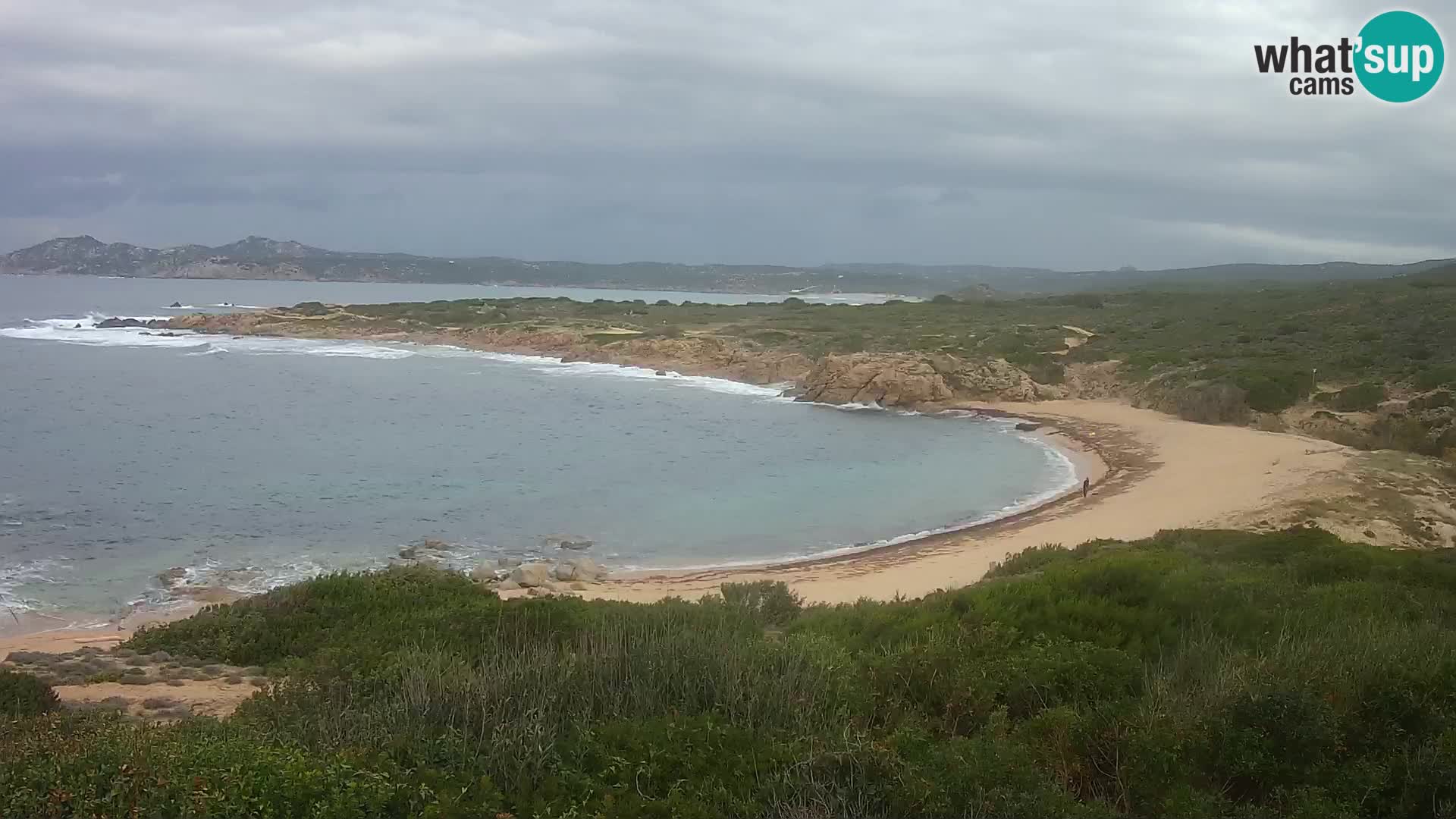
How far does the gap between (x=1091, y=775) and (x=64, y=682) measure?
9.17 m

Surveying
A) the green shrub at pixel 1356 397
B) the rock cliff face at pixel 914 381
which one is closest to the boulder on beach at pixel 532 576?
the green shrub at pixel 1356 397

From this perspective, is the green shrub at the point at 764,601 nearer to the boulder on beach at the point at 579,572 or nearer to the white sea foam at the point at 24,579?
the boulder on beach at the point at 579,572

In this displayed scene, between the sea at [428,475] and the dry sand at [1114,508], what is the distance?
1.29m

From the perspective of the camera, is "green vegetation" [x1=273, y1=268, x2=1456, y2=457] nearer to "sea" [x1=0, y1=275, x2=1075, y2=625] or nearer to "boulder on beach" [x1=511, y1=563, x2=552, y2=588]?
"sea" [x1=0, y1=275, x2=1075, y2=625]

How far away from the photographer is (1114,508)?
20297 mm

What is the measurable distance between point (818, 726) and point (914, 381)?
120ft

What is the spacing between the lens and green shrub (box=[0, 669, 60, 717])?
23.5 feet

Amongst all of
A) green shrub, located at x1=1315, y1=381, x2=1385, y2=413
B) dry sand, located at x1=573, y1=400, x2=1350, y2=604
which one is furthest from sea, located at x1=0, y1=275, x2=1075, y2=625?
green shrub, located at x1=1315, y1=381, x2=1385, y2=413

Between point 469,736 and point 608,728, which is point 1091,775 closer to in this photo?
point 608,728

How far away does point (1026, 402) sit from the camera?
131 ft

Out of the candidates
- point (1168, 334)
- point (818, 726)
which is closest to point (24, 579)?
point (818, 726)

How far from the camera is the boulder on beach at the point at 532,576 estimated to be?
15.2 m

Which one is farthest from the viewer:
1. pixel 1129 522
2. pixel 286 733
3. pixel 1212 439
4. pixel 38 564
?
pixel 1212 439

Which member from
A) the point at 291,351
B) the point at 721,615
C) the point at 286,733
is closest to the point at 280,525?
the point at 721,615
